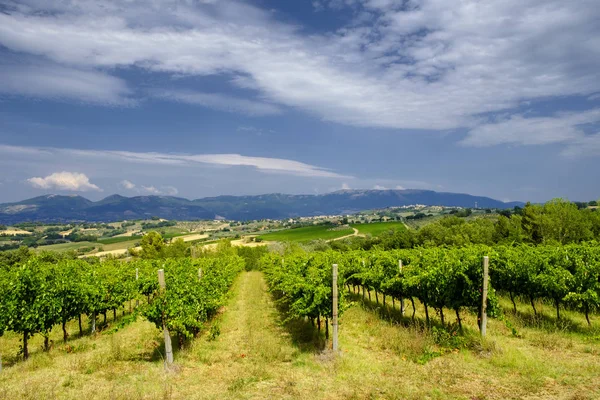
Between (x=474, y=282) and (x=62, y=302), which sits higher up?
(x=474, y=282)

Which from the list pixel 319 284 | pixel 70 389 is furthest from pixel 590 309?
pixel 70 389

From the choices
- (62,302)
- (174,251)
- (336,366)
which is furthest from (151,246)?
(336,366)

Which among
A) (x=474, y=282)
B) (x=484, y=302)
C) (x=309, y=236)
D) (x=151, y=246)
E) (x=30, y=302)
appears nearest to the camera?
(x=484, y=302)

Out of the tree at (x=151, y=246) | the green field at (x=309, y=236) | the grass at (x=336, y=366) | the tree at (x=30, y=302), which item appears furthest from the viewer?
the green field at (x=309, y=236)

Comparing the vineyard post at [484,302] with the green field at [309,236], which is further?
the green field at [309,236]

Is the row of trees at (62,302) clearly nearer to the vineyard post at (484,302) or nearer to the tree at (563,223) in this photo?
the vineyard post at (484,302)

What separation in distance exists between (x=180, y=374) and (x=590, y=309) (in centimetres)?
1560

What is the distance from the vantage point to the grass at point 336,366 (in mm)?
7570

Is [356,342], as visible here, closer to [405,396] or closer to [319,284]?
[319,284]

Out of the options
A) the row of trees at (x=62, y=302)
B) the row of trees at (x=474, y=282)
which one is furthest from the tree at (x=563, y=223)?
the row of trees at (x=62, y=302)

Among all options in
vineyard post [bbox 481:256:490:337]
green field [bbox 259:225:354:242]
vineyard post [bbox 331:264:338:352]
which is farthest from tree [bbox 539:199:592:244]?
green field [bbox 259:225:354:242]

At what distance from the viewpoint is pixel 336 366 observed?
9.19 metres

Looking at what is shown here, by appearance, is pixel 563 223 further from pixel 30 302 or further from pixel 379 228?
pixel 379 228

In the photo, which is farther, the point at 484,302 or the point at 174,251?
the point at 174,251
